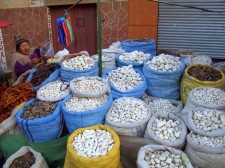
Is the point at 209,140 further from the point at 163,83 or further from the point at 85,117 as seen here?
the point at 85,117

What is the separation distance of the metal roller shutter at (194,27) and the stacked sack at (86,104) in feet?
10.6

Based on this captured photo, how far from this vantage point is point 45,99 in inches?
113

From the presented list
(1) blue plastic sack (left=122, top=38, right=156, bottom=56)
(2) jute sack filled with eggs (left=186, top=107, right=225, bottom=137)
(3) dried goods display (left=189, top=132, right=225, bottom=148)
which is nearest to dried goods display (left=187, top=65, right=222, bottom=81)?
(2) jute sack filled with eggs (left=186, top=107, right=225, bottom=137)

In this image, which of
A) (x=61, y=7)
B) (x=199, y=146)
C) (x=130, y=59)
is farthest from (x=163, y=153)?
(x=61, y=7)

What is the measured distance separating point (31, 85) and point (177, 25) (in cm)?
371

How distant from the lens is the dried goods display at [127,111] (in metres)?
2.56

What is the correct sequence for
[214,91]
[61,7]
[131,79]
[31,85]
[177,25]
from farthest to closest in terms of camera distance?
[61,7]
[177,25]
[31,85]
[131,79]
[214,91]

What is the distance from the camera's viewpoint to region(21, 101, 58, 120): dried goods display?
267cm

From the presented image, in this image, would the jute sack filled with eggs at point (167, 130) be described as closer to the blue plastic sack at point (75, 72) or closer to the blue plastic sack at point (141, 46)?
the blue plastic sack at point (75, 72)

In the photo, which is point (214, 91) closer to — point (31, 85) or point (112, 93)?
point (112, 93)

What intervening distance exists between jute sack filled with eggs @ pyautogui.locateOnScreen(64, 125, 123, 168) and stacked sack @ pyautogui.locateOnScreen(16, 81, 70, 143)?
1.43 ft

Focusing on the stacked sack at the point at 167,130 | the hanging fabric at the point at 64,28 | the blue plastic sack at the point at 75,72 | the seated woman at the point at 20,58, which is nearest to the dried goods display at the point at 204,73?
the stacked sack at the point at 167,130

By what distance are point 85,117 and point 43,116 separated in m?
0.48

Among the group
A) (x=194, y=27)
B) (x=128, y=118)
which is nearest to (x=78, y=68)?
(x=128, y=118)
